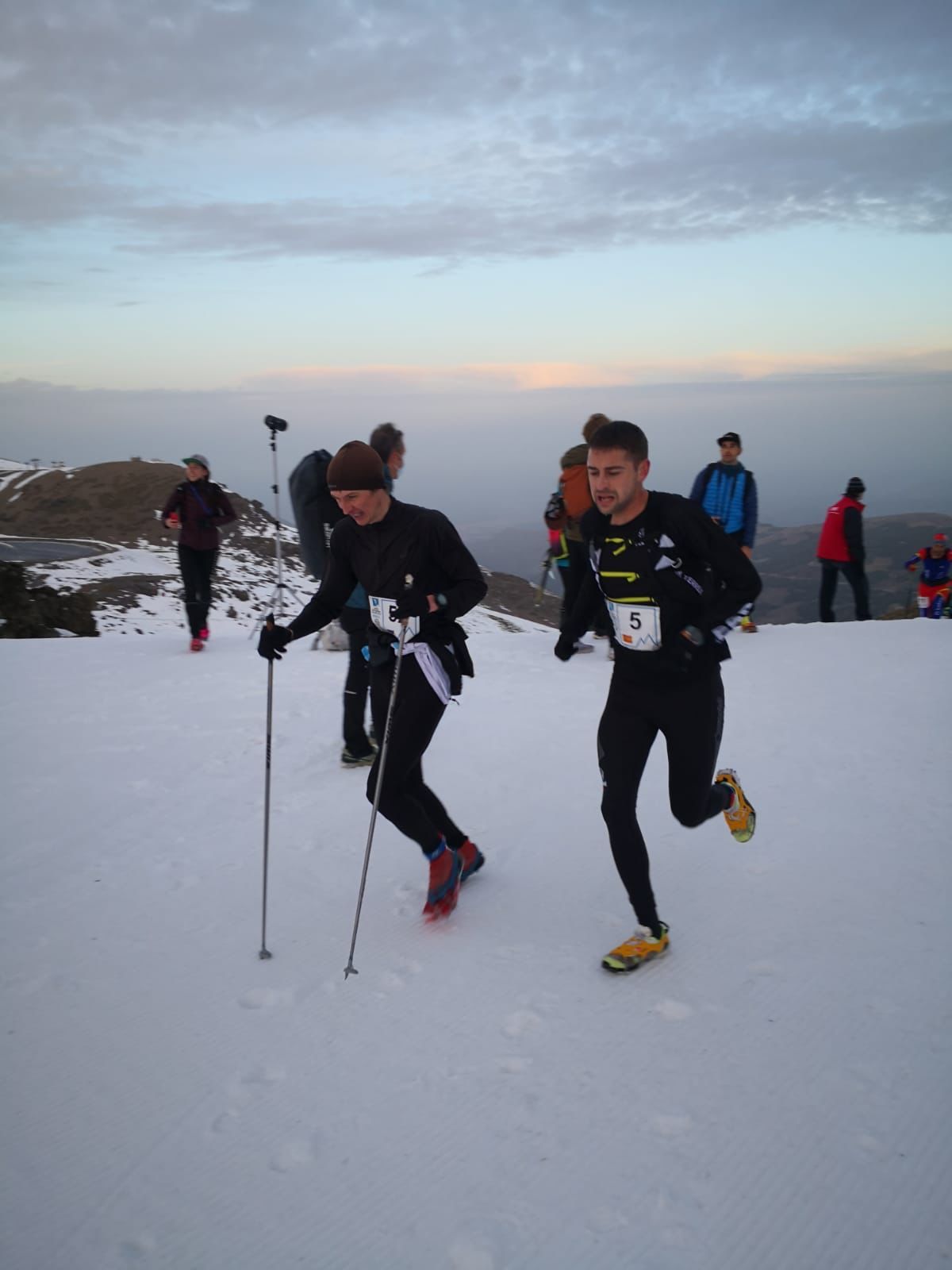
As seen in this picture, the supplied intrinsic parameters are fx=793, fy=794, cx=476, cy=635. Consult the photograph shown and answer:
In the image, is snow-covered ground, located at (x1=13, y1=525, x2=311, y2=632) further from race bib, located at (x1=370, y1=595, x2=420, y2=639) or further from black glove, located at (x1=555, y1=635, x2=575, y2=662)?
black glove, located at (x1=555, y1=635, x2=575, y2=662)

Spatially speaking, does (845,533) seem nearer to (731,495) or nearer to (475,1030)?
(731,495)

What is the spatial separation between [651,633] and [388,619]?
1261 mm

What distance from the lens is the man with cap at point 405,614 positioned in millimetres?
3682

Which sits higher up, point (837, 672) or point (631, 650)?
point (631, 650)

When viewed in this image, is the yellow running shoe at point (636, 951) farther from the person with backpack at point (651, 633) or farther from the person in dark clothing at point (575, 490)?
the person in dark clothing at point (575, 490)

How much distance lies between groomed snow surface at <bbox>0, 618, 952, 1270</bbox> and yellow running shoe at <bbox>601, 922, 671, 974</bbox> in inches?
2.1

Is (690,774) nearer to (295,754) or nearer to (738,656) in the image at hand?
(295,754)

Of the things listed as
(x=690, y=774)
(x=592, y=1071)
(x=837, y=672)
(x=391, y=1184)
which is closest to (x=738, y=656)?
(x=837, y=672)

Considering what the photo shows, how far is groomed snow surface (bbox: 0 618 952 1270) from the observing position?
232 cm

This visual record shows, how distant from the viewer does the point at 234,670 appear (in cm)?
863

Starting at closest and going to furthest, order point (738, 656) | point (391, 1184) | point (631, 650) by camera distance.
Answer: point (391, 1184) < point (631, 650) < point (738, 656)

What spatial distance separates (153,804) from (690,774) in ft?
12.1

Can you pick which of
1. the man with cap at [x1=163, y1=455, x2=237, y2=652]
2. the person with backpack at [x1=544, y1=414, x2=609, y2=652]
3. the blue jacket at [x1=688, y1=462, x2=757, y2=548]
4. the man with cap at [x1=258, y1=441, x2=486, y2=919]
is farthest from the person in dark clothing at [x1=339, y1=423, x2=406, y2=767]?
the blue jacket at [x1=688, y1=462, x2=757, y2=548]

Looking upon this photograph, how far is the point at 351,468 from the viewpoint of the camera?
3.61m
